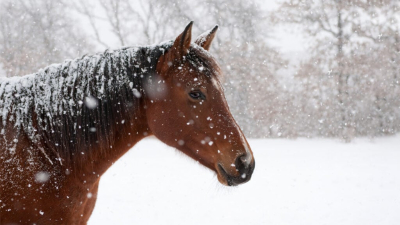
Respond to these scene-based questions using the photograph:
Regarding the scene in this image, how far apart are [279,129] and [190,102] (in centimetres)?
1655

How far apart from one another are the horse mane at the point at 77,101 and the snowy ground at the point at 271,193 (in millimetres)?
958

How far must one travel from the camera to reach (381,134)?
15227 millimetres

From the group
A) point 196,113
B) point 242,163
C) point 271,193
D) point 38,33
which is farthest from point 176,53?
point 38,33

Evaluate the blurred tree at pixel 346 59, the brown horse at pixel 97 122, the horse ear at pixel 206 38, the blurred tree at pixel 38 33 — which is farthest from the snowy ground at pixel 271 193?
the blurred tree at pixel 38 33

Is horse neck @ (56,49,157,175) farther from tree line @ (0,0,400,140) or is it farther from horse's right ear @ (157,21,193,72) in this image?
tree line @ (0,0,400,140)

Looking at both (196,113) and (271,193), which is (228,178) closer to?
(196,113)

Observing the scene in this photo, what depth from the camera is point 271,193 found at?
290 inches

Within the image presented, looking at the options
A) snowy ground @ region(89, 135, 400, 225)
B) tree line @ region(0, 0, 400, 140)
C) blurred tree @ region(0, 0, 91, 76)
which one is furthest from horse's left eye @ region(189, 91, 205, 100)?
blurred tree @ region(0, 0, 91, 76)

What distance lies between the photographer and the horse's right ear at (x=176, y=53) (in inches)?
80.5

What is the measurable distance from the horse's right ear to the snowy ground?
3.22 feet

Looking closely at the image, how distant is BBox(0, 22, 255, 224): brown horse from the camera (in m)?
1.86

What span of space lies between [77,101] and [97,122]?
0.19m

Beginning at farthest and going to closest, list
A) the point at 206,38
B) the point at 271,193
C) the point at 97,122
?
1. the point at 271,193
2. the point at 206,38
3. the point at 97,122

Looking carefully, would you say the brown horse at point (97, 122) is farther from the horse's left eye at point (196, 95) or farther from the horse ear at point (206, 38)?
the horse ear at point (206, 38)
